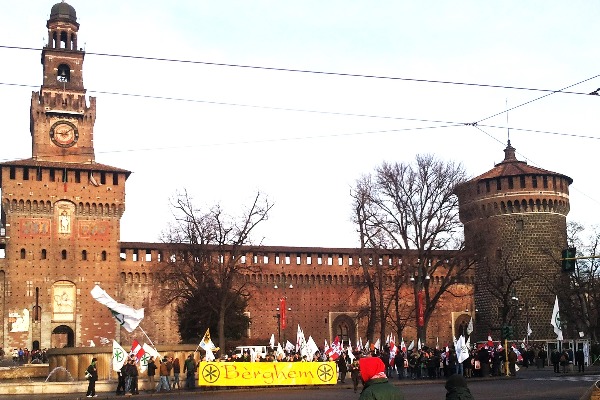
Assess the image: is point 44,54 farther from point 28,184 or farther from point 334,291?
point 334,291

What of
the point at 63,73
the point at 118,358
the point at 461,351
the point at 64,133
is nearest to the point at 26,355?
the point at 64,133

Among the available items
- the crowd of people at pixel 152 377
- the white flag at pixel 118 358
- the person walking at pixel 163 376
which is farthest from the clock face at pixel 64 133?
the white flag at pixel 118 358

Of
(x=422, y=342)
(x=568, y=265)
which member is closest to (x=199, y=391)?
(x=568, y=265)

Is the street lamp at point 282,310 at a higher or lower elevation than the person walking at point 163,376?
higher

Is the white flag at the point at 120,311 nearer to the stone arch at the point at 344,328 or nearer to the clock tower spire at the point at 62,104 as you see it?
the clock tower spire at the point at 62,104

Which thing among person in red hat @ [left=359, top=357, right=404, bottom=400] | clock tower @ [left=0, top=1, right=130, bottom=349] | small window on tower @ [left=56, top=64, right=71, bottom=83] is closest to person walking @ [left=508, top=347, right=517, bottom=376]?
person in red hat @ [left=359, top=357, right=404, bottom=400]

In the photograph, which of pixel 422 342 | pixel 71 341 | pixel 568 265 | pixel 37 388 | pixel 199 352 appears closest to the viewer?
pixel 568 265

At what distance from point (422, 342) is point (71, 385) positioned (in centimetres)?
1960

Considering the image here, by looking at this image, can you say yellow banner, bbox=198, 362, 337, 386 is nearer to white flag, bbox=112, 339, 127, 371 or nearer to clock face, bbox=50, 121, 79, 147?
white flag, bbox=112, 339, 127, 371

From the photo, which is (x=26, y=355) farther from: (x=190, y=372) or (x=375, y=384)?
(x=375, y=384)

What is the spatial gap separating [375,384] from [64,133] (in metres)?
52.4

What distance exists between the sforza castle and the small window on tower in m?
0.07

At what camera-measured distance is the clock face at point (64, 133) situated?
55219 mm

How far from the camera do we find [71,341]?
52.9 metres
